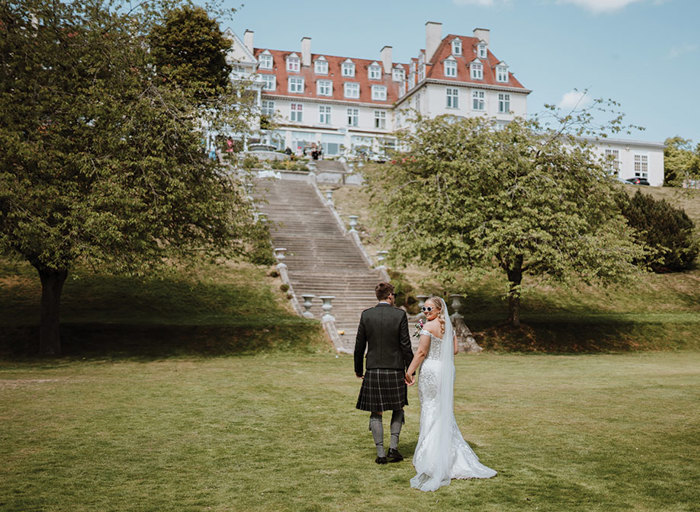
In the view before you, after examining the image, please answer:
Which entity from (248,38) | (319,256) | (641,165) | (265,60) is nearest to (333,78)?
(265,60)

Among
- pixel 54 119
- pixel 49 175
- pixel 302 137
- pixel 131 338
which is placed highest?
pixel 302 137

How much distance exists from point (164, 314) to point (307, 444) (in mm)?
20669

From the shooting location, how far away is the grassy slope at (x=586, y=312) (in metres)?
28.9

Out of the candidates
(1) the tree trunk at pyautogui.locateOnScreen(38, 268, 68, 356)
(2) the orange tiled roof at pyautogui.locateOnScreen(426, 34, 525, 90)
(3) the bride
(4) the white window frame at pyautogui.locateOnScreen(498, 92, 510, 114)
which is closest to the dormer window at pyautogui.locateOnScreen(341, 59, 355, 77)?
(2) the orange tiled roof at pyautogui.locateOnScreen(426, 34, 525, 90)

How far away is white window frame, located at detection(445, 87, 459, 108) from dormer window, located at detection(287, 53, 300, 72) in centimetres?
1937

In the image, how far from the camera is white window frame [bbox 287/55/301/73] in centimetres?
8006

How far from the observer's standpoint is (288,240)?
3859 centimetres

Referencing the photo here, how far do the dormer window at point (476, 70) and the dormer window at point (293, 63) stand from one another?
2118cm

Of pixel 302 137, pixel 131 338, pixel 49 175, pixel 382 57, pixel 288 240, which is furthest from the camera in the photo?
pixel 382 57

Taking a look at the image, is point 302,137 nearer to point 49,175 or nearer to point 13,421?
point 49,175

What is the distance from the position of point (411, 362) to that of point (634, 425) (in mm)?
5131

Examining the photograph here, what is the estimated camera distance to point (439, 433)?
25.8 ft

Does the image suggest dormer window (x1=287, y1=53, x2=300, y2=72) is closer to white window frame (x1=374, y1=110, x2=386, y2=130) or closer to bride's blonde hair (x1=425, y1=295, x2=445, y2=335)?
white window frame (x1=374, y1=110, x2=386, y2=130)

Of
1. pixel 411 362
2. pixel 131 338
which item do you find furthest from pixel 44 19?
pixel 411 362
